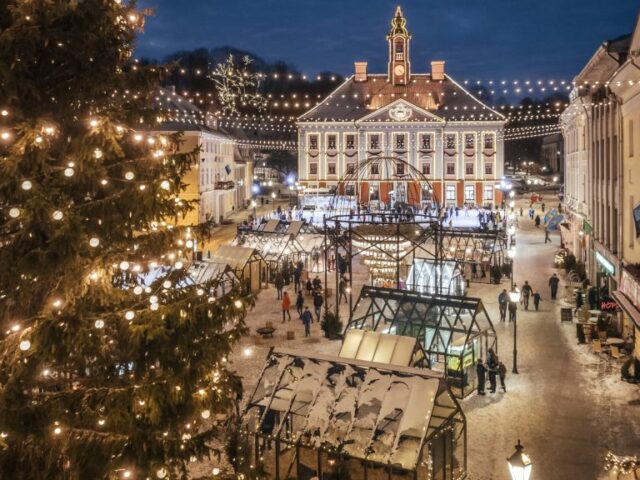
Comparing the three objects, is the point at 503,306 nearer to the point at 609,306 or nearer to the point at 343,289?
the point at 609,306

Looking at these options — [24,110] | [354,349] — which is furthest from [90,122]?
[354,349]

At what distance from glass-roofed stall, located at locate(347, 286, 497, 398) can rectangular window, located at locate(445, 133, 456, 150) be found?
1865 inches

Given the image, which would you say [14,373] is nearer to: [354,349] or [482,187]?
[354,349]

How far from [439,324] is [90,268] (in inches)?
469

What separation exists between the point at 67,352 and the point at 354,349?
910 centimetres

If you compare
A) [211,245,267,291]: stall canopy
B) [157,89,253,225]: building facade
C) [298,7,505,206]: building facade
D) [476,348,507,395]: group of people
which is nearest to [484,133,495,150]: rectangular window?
[298,7,505,206]: building facade

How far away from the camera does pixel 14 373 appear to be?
19.2ft

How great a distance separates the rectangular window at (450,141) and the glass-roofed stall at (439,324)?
47.4m

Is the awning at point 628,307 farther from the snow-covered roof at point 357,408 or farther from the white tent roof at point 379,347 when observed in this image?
the snow-covered roof at point 357,408

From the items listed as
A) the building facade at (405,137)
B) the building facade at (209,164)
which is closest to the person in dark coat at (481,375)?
the building facade at (209,164)

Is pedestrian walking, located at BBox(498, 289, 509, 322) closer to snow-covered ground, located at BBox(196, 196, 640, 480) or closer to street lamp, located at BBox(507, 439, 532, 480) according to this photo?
snow-covered ground, located at BBox(196, 196, 640, 480)

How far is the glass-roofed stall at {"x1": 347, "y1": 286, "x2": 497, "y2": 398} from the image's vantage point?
16.2 m

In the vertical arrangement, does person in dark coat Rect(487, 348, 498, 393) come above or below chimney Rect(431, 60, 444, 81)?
below

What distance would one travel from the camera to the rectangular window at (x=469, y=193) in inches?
2520
